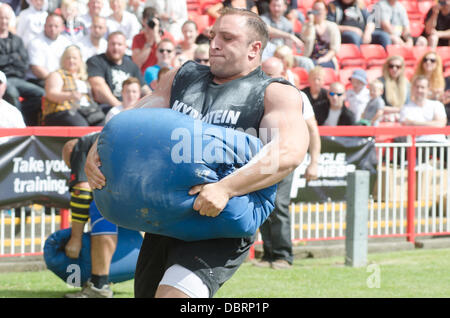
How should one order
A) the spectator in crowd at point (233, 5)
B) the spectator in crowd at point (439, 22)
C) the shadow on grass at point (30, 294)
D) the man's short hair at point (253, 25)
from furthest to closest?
the spectator in crowd at point (439, 22)
the spectator in crowd at point (233, 5)
the shadow on grass at point (30, 294)
the man's short hair at point (253, 25)

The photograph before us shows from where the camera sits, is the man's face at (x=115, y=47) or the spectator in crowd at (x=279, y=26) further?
the spectator in crowd at (x=279, y=26)

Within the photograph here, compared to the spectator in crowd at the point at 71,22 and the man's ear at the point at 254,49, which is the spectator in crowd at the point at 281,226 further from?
the man's ear at the point at 254,49

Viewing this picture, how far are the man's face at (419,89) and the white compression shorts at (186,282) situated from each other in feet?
25.3

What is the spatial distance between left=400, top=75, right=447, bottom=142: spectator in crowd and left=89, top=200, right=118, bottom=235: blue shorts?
17.7ft

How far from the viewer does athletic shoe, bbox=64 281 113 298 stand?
6727mm

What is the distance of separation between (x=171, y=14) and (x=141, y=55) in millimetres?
1444

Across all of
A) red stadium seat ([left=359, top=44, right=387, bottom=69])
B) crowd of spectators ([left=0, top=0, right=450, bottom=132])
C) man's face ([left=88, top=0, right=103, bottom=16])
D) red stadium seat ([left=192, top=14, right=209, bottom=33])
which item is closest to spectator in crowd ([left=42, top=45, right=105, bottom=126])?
crowd of spectators ([left=0, top=0, right=450, bottom=132])

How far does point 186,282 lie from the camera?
12.1 ft

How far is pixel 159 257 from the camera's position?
403 centimetres

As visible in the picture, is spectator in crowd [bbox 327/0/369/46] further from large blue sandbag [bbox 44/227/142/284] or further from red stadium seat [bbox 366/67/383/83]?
large blue sandbag [bbox 44/227/142/284]

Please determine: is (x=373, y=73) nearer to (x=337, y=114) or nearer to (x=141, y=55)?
(x=337, y=114)

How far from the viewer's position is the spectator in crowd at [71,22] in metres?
10.4

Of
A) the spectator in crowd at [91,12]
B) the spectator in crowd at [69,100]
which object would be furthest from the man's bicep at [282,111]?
the spectator in crowd at [91,12]

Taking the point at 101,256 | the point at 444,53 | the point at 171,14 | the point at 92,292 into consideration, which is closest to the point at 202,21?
the point at 171,14
